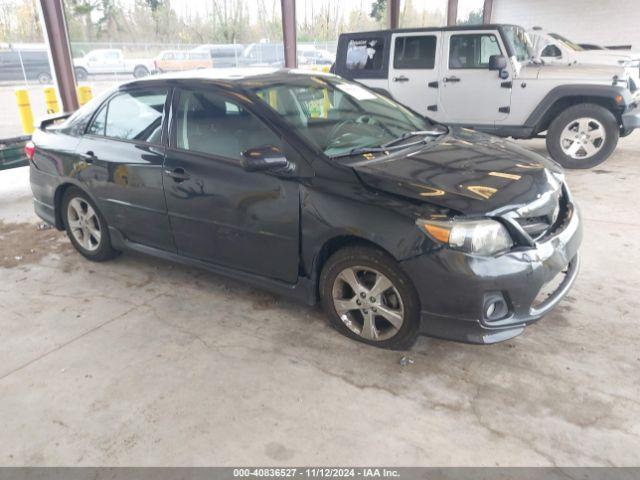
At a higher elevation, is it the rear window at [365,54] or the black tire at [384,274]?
the rear window at [365,54]

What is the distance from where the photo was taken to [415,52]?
286 inches

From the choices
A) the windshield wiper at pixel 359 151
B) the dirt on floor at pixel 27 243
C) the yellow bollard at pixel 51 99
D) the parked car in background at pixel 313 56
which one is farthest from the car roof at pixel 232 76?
the parked car in background at pixel 313 56

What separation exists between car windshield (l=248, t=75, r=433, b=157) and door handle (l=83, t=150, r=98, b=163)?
4.89ft

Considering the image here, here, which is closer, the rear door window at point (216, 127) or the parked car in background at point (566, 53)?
the rear door window at point (216, 127)

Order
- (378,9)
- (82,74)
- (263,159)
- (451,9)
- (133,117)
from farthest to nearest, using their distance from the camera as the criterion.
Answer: (451,9)
(378,9)
(82,74)
(133,117)
(263,159)

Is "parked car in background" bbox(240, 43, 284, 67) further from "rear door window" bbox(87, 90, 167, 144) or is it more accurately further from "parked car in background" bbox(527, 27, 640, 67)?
"rear door window" bbox(87, 90, 167, 144)

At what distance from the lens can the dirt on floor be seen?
4410 millimetres

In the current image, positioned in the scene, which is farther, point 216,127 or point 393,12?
point 393,12

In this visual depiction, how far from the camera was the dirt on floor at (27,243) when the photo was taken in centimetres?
441

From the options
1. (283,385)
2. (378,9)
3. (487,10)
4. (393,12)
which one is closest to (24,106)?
(283,385)

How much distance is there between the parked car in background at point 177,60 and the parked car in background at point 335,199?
26.2 feet

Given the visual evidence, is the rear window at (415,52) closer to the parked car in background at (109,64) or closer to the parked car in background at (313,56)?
the parked car in background at (109,64)

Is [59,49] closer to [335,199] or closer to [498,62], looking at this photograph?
[498,62]

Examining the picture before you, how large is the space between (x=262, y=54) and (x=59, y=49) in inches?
228
